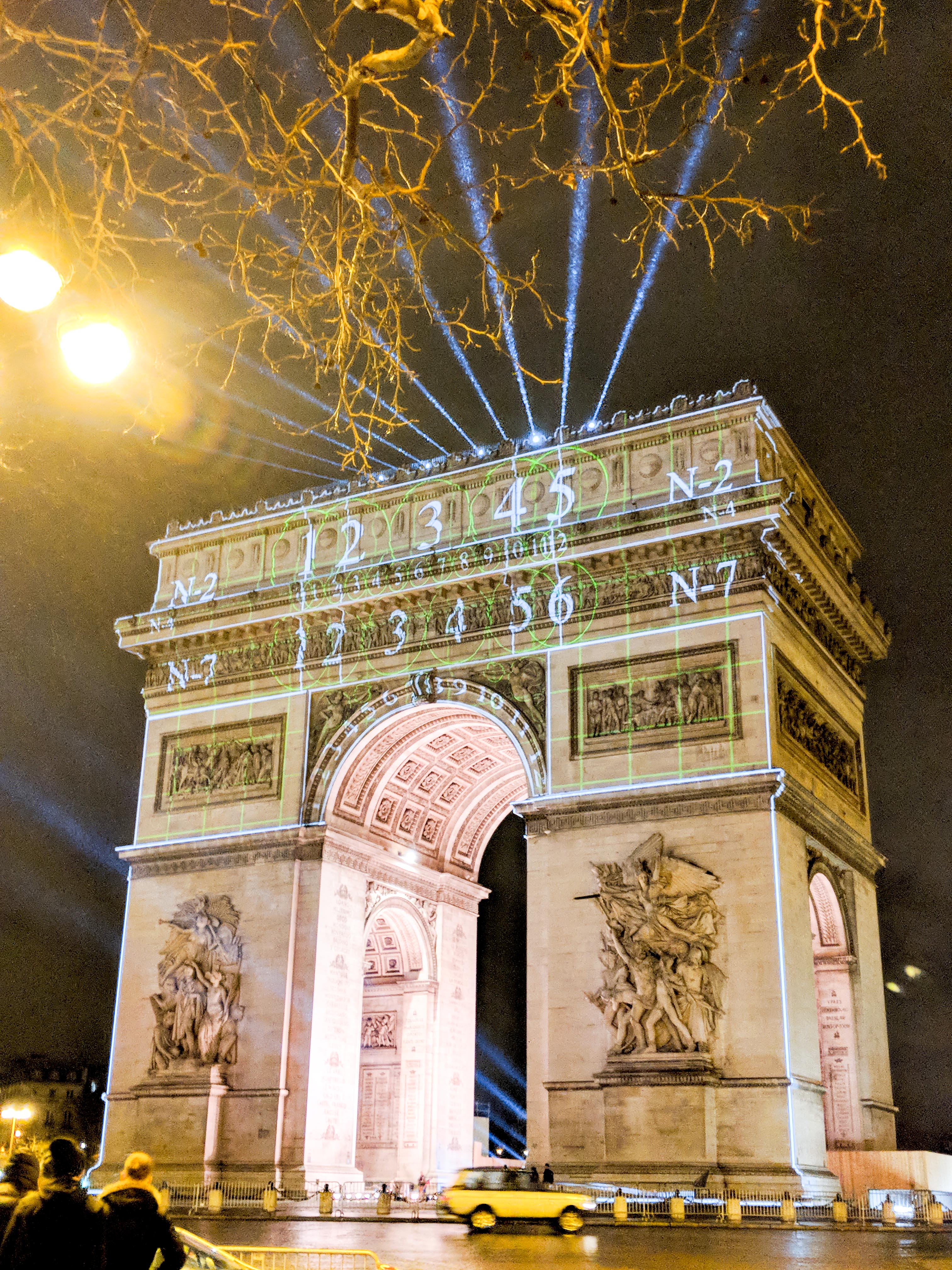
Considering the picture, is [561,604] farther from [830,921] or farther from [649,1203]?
[649,1203]

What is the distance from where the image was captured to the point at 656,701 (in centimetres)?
2627

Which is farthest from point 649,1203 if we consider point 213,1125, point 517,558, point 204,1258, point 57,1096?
point 57,1096

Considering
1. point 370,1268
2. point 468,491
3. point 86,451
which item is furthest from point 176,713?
point 370,1268

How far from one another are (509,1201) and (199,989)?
10.9 metres

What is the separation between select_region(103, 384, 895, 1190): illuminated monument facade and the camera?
2422 centimetres

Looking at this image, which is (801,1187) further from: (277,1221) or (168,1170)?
(168,1170)

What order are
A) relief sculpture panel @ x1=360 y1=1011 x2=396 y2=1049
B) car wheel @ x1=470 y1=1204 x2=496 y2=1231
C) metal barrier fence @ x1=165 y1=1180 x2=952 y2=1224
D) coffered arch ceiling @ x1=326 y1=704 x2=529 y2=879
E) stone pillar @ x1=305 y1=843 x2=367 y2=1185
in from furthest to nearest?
relief sculpture panel @ x1=360 y1=1011 x2=396 y2=1049 < coffered arch ceiling @ x1=326 y1=704 x2=529 y2=879 < stone pillar @ x1=305 y1=843 x2=367 y2=1185 < metal barrier fence @ x1=165 y1=1180 x2=952 y2=1224 < car wheel @ x1=470 y1=1204 x2=496 y2=1231

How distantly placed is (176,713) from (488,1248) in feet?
60.9

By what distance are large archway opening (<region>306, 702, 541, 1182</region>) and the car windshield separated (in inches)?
781

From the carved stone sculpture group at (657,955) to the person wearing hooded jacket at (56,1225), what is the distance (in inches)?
772

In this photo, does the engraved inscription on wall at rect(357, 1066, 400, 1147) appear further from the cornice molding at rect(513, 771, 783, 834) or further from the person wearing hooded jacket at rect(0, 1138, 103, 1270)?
the person wearing hooded jacket at rect(0, 1138, 103, 1270)

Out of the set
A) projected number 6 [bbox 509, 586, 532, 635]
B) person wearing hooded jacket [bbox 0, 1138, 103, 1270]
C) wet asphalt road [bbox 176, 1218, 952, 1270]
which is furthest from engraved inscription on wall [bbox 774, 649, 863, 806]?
person wearing hooded jacket [bbox 0, 1138, 103, 1270]

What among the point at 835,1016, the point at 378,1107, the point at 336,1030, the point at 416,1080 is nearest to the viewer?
the point at 336,1030

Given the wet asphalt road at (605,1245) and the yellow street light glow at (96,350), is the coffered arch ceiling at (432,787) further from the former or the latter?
the yellow street light glow at (96,350)
